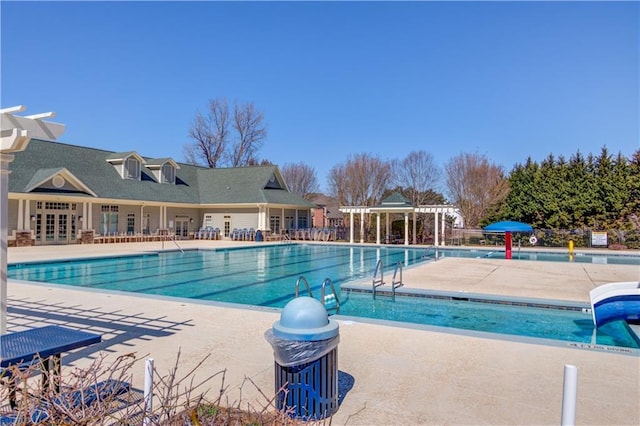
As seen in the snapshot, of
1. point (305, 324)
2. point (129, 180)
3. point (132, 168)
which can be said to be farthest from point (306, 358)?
point (132, 168)

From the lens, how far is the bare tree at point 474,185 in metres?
34.4

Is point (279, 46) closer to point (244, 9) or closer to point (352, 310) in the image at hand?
point (244, 9)

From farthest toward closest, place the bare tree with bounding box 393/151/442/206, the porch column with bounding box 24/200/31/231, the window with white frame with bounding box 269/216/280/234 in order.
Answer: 1. the bare tree with bounding box 393/151/442/206
2. the window with white frame with bounding box 269/216/280/234
3. the porch column with bounding box 24/200/31/231

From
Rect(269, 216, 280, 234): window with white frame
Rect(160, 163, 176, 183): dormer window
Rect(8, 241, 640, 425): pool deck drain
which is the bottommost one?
Rect(8, 241, 640, 425): pool deck drain

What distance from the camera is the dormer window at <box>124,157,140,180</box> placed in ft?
99.7

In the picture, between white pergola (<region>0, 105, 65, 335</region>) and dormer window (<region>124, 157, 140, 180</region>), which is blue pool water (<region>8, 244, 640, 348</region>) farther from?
dormer window (<region>124, 157, 140, 180</region>)

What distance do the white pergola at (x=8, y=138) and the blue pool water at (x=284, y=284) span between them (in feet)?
18.8

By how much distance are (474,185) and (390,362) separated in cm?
3316

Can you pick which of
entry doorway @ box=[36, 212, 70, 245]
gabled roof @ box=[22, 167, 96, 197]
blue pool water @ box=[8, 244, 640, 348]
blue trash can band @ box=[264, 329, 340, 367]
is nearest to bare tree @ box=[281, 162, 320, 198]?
gabled roof @ box=[22, 167, 96, 197]

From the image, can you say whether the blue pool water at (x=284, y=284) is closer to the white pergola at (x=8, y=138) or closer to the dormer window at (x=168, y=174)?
the white pergola at (x=8, y=138)

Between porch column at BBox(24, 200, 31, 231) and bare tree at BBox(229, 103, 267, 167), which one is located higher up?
bare tree at BBox(229, 103, 267, 167)

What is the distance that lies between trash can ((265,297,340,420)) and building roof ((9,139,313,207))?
24.1 m

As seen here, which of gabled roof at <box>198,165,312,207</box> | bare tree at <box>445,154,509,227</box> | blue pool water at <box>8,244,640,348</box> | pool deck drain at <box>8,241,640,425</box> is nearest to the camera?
pool deck drain at <box>8,241,640,425</box>

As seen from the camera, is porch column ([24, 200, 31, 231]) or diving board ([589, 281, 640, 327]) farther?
porch column ([24, 200, 31, 231])
